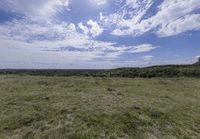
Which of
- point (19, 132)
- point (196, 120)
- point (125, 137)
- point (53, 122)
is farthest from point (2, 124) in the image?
point (196, 120)

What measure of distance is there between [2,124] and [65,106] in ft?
10.3

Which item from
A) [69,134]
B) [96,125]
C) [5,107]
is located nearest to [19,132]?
[69,134]

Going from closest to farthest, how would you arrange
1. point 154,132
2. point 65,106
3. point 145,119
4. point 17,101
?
point 154,132
point 145,119
point 65,106
point 17,101

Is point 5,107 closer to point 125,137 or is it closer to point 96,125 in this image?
point 96,125

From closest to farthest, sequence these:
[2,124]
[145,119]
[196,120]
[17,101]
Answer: [2,124]
[145,119]
[196,120]
[17,101]

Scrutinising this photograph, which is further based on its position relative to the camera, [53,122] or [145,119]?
[145,119]

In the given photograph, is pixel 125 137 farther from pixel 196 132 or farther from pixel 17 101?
pixel 17 101

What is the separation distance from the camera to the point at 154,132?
716 cm

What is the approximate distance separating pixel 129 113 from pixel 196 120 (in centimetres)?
332

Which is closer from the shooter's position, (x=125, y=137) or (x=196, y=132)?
(x=125, y=137)

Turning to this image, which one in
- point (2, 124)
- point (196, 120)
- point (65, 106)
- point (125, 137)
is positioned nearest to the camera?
point (125, 137)

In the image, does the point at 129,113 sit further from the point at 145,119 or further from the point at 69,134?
the point at 69,134

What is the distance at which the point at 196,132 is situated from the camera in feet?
24.6

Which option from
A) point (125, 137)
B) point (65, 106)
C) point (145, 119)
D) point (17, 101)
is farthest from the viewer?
point (17, 101)
